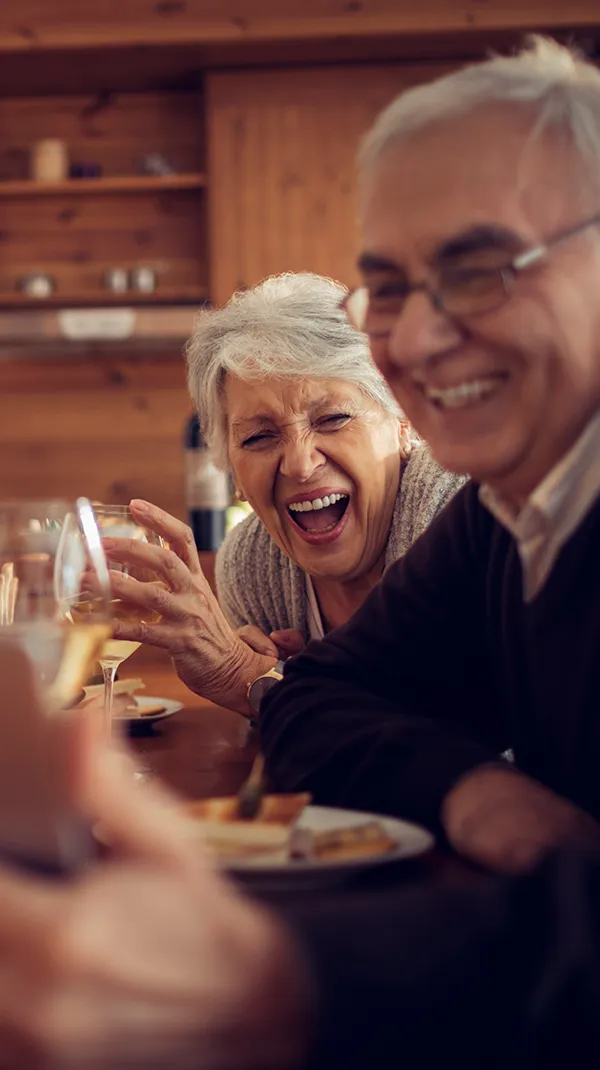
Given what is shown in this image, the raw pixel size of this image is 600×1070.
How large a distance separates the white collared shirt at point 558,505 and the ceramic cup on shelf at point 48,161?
397 centimetres

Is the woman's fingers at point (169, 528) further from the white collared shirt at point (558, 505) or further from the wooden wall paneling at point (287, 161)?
the wooden wall paneling at point (287, 161)

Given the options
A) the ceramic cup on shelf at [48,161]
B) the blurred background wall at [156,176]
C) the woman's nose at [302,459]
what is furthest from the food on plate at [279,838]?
the ceramic cup on shelf at [48,161]

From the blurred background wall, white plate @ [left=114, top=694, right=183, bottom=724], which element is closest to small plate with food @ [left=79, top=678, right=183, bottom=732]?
white plate @ [left=114, top=694, right=183, bottom=724]

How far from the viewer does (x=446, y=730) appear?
858 mm

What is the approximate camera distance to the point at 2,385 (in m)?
4.62

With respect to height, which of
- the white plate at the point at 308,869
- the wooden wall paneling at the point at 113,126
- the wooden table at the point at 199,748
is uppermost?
the wooden wall paneling at the point at 113,126

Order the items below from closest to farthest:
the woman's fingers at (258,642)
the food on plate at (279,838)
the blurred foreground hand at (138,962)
→ the blurred foreground hand at (138,962) < the food on plate at (279,838) < the woman's fingers at (258,642)

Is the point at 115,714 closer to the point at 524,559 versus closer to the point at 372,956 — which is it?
the point at 524,559

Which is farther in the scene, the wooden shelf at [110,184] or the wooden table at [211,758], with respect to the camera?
the wooden shelf at [110,184]

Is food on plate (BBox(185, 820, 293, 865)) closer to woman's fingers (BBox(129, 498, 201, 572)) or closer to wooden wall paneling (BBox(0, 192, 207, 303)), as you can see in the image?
woman's fingers (BBox(129, 498, 201, 572))

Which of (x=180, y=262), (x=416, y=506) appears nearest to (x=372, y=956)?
(x=416, y=506)

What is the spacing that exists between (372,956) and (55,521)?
0.98ft

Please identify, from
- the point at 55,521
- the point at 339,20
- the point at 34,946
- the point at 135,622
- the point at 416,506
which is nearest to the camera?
the point at 34,946

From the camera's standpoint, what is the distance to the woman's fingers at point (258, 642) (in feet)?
5.12
